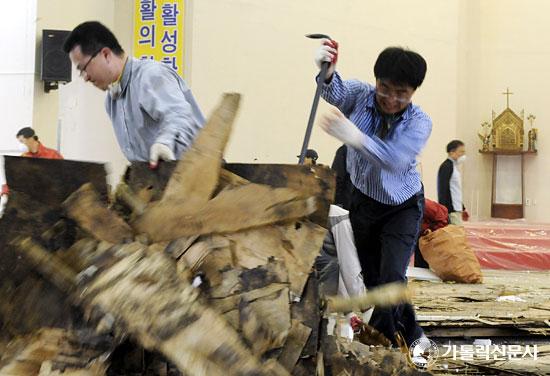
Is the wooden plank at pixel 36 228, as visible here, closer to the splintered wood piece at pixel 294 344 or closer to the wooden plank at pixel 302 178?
the wooden plank at pixel 302 178

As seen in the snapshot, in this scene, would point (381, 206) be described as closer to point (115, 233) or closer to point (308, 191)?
point (308, 191)

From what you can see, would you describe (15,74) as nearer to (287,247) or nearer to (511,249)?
(511,249)

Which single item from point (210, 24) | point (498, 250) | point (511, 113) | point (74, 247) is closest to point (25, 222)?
point (74, 247)

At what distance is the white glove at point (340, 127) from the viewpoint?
10.8ft

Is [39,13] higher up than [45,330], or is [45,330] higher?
[39,13]

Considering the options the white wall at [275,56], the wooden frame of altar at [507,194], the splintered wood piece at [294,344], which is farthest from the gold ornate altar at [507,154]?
the splintered wood piece at [294,344]

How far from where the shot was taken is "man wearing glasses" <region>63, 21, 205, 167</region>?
352 cm

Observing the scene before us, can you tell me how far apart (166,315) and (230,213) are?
1.20 feet

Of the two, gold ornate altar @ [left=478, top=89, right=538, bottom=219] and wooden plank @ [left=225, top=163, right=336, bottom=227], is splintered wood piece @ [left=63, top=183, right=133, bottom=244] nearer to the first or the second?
wooden plank @ [left=225, top=163, right=336, bottom=227]

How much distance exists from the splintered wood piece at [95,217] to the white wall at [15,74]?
30.8ft

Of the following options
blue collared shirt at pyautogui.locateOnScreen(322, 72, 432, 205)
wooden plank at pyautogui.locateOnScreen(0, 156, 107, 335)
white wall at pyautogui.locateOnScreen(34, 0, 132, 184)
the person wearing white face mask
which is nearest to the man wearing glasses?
blue collared shirt at pyautogui.locateOnScreen(322, 72, 432, 205)

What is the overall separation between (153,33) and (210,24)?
1.82 m

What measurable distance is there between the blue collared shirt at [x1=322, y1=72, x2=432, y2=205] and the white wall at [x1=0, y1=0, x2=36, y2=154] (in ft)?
26.4

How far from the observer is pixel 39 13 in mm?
11625
